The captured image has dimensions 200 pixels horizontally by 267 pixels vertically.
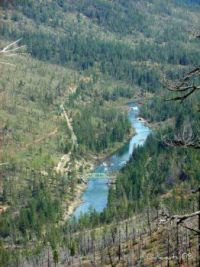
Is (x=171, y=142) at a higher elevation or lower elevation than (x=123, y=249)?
higher

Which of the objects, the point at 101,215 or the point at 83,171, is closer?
the point at 101,215

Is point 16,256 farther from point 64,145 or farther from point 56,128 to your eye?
point 56,128

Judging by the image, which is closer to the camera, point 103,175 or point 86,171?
point 103,175

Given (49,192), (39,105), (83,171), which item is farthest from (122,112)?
(49,192)

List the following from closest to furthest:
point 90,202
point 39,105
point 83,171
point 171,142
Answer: point 171,142
point 90,202
point 83,171
point 39,105

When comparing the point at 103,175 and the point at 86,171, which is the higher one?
the point at 103,175

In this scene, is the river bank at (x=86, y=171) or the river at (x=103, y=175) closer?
the river at (x=103, y=175)

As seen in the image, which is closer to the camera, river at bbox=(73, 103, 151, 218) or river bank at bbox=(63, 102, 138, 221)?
river at bbox=(73, 103, 151, 218)

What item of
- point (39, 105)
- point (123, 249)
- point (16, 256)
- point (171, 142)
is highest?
point (171, 142)
